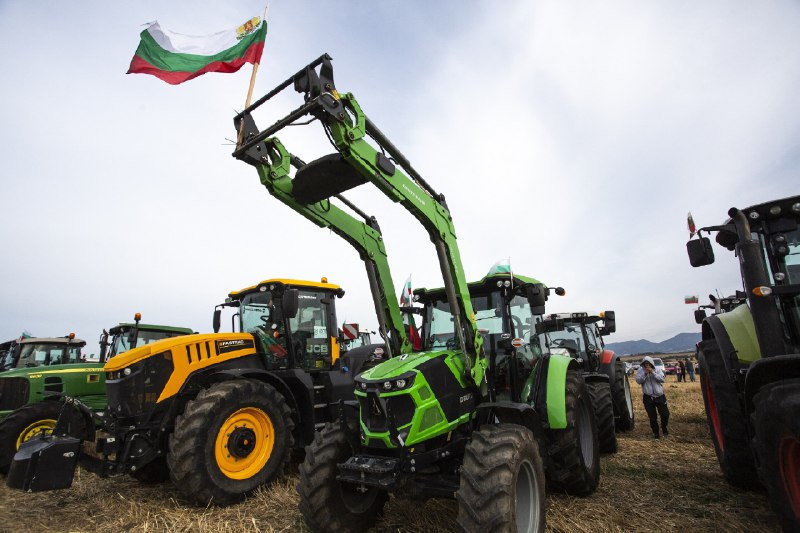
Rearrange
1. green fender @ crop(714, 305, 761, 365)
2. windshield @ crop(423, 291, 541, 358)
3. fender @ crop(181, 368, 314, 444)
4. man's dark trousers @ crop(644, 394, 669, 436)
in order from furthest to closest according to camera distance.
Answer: man's dark trousers @ crop(644, 394, 669, 436) → fender @ crop(181, 368, 314, 444) → windshield @ crop(423, 291, 541, 358) → green fender @ crop(714, 305, 761, 365)

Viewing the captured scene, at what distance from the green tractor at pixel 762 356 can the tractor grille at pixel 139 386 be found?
20.1 feet

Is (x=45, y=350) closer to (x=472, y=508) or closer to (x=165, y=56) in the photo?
(x=165, y=56)

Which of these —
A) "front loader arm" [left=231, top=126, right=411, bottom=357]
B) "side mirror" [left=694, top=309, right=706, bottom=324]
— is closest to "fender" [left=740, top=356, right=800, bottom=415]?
"front loader arm" [left=231, top=126, right=411, bottom=357]

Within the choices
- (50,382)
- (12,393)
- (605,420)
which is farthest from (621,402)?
(12,393)

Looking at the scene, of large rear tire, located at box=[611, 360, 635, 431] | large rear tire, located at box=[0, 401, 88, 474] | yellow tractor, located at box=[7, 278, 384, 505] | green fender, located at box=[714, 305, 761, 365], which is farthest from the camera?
large rear tire, located at box=[611, 360, 635, 431]

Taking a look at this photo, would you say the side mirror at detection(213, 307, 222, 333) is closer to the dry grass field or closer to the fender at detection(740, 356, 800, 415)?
the dry grass field

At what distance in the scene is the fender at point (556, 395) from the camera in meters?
4.30

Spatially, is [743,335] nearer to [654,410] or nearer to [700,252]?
[700,252]

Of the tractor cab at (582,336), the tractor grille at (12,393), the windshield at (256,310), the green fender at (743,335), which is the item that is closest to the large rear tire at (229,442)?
the windshield at (256,310)

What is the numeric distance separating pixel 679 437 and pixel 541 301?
5055 millimetres

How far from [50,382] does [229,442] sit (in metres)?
4.65

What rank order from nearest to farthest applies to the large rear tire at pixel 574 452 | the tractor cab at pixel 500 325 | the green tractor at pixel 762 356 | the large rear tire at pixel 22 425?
the green tractor at pixel 762 356
the large rear tire at pixel 574 452
the tractor cab at pixel 500 325
the large rear tire at pixel 22 425

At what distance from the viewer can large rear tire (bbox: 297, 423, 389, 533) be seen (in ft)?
11.9

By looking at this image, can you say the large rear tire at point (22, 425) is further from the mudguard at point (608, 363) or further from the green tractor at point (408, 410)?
the mudguard at point (608, 363)
